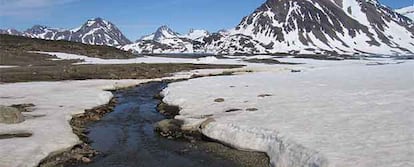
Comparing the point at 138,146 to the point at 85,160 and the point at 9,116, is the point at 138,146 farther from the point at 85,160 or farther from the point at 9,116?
the point at 9,116

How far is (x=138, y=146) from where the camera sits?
2217cm

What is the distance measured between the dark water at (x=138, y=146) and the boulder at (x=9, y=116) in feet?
12.5

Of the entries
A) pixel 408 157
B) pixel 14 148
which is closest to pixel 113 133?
pixel 14 148

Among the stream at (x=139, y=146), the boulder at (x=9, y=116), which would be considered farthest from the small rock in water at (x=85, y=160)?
the boulder at (x=9, y=116)

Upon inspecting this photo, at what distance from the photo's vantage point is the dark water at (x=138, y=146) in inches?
758

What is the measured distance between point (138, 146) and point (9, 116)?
23.9 feet

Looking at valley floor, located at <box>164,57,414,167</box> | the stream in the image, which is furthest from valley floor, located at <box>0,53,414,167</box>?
the stream

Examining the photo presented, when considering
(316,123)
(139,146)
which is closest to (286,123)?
(316,123)

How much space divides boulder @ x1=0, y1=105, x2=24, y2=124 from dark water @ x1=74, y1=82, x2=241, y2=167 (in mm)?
3819

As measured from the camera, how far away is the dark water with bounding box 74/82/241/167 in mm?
19250

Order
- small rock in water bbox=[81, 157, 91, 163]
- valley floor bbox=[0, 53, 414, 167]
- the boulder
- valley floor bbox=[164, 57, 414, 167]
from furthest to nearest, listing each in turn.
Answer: the boulder → small rock in water bbox=[81, 157, 91, 163] → valley floor bbox=[0, 53, 414, 167] → valley floor bbox=[164, 57, 414, 167]

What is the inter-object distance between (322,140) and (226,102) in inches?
536

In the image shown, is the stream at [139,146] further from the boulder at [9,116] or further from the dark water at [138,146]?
the boulder at [9,116]

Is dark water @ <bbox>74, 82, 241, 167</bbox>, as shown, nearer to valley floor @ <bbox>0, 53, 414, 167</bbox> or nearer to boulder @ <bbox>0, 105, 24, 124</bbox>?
valley floor @ <bbox>0, 53, 414, 167</bbox>
